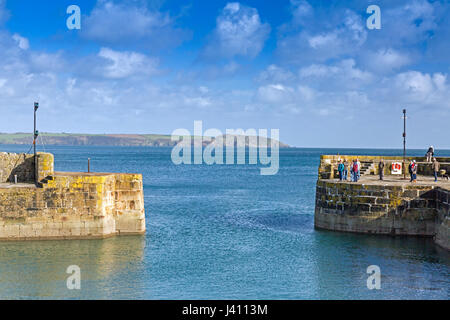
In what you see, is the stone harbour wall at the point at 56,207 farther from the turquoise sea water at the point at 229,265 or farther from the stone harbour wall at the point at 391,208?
the stone harbour wall at the point at 391,208

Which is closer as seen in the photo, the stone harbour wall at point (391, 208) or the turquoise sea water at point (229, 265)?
the turquoise sea water at point (229, 265)

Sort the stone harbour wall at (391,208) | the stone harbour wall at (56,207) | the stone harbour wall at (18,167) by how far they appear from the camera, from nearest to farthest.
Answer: the stone harbour wall at (56,207) < the stone harbour wall at (391,208) < the stone harbour wall at (18,167)

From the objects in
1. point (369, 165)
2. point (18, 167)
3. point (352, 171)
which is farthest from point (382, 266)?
point (18, 167)

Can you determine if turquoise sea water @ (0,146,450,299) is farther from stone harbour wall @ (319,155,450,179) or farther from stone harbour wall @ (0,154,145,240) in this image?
stone harbour wall @ (319,155,450,179)

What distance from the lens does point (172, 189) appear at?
64.1 metres

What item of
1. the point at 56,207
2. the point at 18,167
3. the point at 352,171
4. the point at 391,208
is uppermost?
the point at 18,167

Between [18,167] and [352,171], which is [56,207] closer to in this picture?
[18,167]

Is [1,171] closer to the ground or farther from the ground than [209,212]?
farther from the ground

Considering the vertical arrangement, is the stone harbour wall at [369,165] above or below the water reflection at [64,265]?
above

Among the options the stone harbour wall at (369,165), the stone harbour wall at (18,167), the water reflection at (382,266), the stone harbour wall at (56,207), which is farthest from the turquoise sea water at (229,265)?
the stone harbour wall at (18,167)

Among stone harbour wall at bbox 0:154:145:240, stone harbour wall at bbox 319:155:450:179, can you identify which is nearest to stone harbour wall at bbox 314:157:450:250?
stone harbour wall at bbox 319:155:450:179

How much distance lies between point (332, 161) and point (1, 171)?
20227 mm
